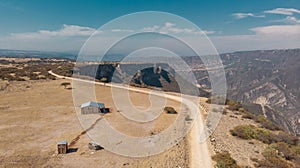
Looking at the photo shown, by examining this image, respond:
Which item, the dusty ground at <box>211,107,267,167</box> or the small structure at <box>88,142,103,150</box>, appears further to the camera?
the small structure at <box>88,142,103,150</box>

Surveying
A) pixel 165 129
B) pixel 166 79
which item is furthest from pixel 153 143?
pixel 166 79

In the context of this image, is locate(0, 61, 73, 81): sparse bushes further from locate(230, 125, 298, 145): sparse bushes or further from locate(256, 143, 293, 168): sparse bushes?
locate(256, 143, 293, 168): sparse bushes

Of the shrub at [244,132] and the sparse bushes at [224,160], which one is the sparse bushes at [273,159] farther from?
the shrub at [244,132]

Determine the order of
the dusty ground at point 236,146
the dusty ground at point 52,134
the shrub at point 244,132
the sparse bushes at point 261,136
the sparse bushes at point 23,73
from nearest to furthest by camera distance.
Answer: the dusty ground at point 52,134 → the dusty ground at point 236,146 → the sparse bushes at point 261,136 → the shrub at point 244,132 → the sparse bushes at point 23,73

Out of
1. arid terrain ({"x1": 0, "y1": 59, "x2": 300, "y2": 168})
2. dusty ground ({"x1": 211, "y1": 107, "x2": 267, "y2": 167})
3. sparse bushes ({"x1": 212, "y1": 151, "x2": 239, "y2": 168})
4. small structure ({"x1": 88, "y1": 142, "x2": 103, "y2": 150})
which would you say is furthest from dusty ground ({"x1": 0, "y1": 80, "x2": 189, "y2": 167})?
dusty ground ({"x1": 211, "y1": 107, "x2": 267, "y2": 167})

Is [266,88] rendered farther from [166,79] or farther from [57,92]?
[57,92]

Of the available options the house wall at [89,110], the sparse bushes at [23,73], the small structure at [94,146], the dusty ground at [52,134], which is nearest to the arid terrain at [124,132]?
the dusty ground at [52,134]
